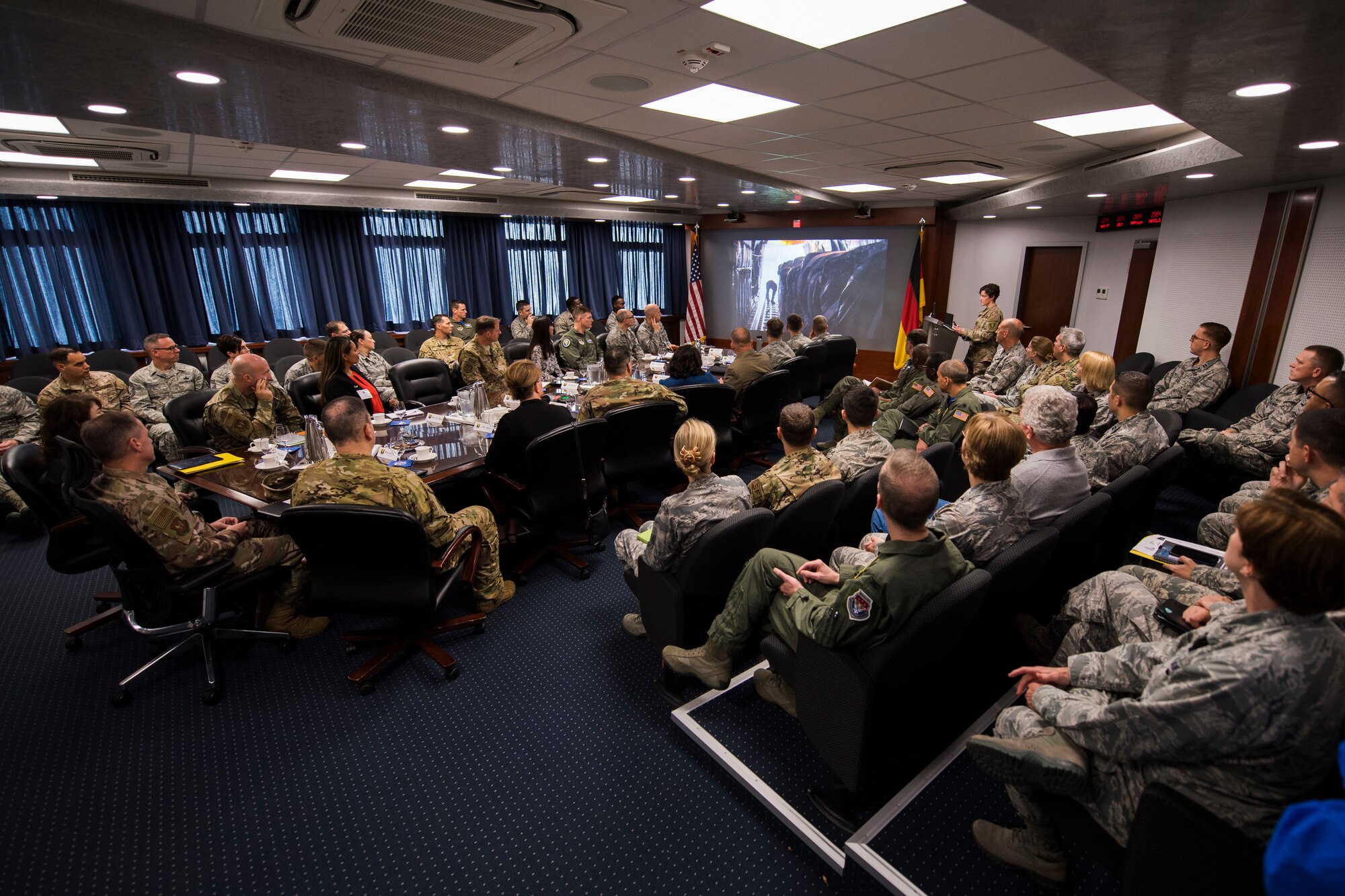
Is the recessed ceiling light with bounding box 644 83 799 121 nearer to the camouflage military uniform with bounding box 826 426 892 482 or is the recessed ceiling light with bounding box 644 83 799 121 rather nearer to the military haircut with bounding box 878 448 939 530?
the camouflage military uniform with bounding box 826 426 892 482

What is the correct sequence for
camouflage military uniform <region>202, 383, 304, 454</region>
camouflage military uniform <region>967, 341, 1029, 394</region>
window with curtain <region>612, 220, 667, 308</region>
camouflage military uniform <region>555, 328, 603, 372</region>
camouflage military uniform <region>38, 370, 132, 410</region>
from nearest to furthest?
camouflage military uniform <region>202, 383, 304, 454</region>, camouflage military uniform <region>38, 370, 132, 410</region>, camouflage military uniform <region>967, 341, 1029, 394</region>, camouflage military uniform <region>555, 328, 603, 372</region>, window with curtain <region>612, 220, 667, 308</region>

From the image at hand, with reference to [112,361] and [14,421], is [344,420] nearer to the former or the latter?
[14,421]

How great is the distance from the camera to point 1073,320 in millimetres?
8391

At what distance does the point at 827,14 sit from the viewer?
2172mm

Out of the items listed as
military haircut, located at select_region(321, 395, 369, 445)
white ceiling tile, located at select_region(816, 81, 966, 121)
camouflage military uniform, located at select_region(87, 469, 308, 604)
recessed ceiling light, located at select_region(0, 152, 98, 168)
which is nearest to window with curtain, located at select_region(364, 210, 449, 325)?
recessed ceiling light, located at select_region(0, 152, 98, 168)

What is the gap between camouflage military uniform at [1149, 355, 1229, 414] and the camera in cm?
485

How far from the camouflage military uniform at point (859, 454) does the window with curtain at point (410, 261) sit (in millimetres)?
7819

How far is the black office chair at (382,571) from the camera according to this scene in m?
2.25

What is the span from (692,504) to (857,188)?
651 cm

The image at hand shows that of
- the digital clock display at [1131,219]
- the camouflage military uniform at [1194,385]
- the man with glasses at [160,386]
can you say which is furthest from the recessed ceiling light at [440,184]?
the digital clock display at [1131,219]

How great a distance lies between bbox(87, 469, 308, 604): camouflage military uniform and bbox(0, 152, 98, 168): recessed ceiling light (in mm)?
4366

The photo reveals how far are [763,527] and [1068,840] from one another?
139cm

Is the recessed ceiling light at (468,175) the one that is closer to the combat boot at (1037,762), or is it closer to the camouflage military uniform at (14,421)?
the camouflage military uniform at (14,421)

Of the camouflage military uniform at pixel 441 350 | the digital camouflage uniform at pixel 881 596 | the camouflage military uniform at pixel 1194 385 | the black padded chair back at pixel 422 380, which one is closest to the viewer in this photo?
the digital camouflage uniform at pixel 881 596
